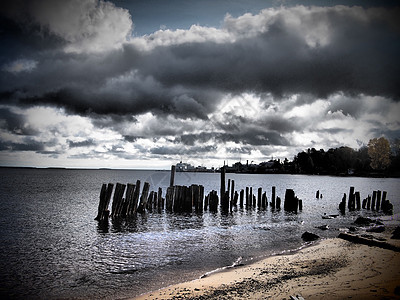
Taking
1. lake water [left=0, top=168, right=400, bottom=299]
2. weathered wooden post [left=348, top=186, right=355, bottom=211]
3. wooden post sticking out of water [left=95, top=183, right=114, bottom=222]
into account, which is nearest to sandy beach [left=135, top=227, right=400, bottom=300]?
lake water [left=0, top=168, right=400, bottom=299]

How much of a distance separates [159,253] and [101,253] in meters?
2.54

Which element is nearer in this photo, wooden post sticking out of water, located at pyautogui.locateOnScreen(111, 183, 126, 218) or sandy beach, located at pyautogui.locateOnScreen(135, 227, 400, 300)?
sandy beach, located at pyautogui.locateOnScreen(135, 227, 400, 300)

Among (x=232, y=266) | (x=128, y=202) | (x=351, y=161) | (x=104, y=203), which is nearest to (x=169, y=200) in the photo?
(x=128, y=202)

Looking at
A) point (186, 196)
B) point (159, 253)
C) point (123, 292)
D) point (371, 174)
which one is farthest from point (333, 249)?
point (371, 174)

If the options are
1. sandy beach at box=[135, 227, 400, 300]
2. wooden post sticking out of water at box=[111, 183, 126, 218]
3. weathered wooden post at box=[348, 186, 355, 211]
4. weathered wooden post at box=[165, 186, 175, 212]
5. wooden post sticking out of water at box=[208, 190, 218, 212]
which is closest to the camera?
sandy beach at box=[135, 227, 400, 300]

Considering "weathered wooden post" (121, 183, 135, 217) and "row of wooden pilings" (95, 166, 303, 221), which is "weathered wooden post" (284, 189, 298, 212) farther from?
"weathered wooden post" (121, 183, 135, 217)

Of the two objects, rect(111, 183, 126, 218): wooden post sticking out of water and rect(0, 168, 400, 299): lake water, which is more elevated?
rect(111, 183, 126, 218): wooden post sticking out of water

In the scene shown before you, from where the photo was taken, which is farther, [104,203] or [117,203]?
[117,203]

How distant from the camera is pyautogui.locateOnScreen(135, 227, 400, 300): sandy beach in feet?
20.2

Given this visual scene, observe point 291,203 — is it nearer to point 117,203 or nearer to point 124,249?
point 117,203

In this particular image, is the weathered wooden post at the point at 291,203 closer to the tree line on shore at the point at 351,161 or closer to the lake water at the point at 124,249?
the lake water at the point at 124,249

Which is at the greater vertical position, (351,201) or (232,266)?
(351,201)

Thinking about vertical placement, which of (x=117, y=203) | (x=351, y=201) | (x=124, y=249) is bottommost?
(x=124, y=249)

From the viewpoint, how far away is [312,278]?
24.2 ft
